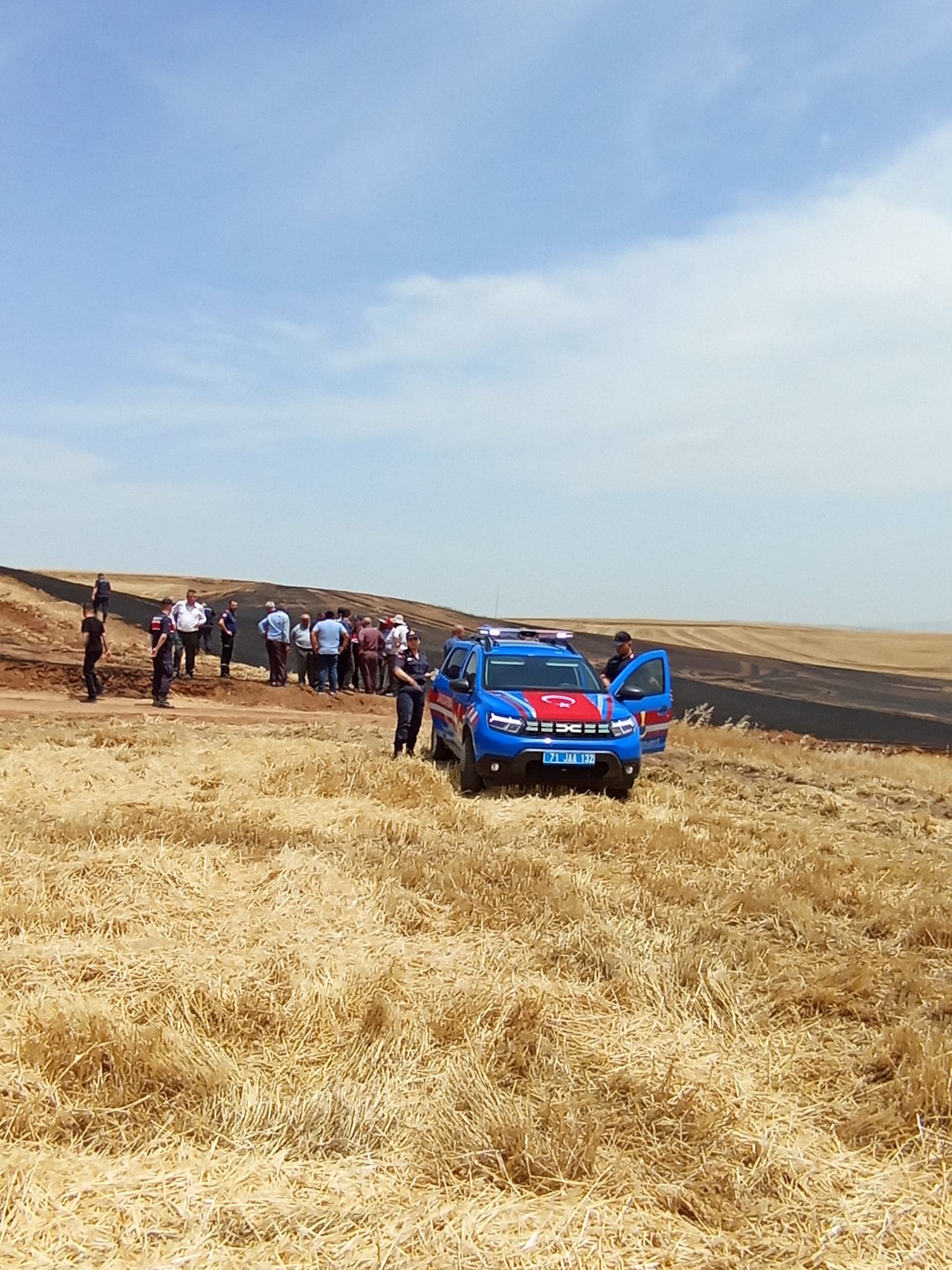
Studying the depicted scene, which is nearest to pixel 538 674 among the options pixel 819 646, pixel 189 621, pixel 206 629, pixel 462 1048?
pixel 462 1048

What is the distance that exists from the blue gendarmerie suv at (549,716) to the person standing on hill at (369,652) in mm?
10809

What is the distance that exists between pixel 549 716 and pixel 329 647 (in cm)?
1228

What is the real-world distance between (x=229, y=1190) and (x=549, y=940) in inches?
111

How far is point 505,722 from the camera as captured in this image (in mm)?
11242

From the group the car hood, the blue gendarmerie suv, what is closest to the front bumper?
the blue gendarmerie suv

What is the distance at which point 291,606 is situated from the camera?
4581cm

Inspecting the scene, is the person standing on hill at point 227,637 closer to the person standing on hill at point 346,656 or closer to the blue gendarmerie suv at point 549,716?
the person standing on hill at point 346,656

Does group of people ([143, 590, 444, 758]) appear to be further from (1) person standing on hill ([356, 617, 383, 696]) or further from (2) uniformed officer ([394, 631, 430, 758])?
(2) uniformed officer ([394, 631, 430, 758])

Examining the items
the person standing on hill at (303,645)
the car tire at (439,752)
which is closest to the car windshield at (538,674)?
the car tire at (439,752)

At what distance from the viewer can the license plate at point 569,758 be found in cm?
1107

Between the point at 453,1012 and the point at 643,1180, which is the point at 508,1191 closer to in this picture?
the point at 643,1180

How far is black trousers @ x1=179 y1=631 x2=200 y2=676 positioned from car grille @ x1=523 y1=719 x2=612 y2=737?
12170 mm

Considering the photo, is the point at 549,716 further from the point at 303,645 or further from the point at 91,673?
the point at 303,645

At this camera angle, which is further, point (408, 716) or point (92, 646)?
point (92, 646)
